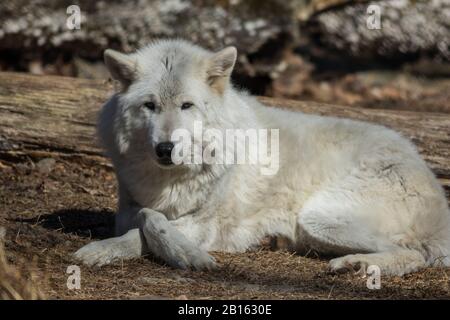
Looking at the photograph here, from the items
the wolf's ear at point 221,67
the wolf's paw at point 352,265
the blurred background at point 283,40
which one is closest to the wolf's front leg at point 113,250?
the wolf's ear at point 221,67

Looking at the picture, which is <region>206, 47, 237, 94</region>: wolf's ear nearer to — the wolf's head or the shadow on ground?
the wolf's head

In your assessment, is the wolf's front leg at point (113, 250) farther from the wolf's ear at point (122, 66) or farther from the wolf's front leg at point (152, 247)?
the wolf's ear at point (122, 66)

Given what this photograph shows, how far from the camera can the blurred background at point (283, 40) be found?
33.8 feet

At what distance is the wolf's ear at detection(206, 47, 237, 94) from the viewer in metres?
5.84

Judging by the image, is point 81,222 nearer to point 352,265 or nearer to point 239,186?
point 239,186

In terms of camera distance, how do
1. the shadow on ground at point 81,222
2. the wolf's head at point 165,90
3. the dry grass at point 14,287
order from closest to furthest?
the dry grass at point 14,287, the wolf's head at point 165,90, the shadow on ground at point 81,222

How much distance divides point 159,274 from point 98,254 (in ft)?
1.66

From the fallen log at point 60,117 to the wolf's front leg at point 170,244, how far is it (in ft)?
8.37

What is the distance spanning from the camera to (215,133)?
5.88 metres

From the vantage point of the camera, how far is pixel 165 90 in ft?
18.6

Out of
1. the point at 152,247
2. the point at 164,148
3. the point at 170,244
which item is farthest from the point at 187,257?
the point at 164,148

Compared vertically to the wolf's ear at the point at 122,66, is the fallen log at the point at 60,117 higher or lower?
lower

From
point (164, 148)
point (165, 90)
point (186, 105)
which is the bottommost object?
point (164, 148)

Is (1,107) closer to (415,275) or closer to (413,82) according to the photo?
(415,275)
